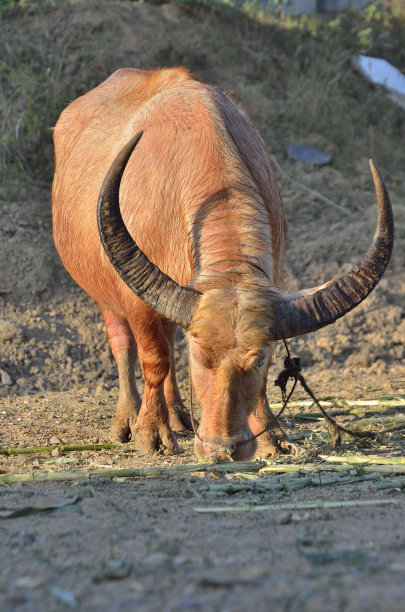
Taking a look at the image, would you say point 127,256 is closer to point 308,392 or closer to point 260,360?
point 260,360

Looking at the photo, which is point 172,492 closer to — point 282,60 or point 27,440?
point 27,440

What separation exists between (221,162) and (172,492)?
7.56ft

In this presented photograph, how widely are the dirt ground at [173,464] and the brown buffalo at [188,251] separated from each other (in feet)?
1.52

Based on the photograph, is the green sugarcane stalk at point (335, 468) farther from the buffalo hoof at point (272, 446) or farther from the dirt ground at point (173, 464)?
the buffalo hoof at point (272, 446)

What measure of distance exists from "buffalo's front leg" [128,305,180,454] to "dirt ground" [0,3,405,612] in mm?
166

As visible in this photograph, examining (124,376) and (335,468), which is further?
(124,376)

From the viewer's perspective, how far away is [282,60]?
47.4ft

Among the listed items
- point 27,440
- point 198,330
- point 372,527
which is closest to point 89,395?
point 27,440

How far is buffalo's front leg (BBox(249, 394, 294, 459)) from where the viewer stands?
507cm

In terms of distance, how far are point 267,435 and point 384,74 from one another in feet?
39.8

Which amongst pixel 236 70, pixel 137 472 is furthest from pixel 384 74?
pixel 137 472

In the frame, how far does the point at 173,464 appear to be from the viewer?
5.16 m

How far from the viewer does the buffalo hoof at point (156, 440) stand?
569cm

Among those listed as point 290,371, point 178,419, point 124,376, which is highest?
point 290,371
